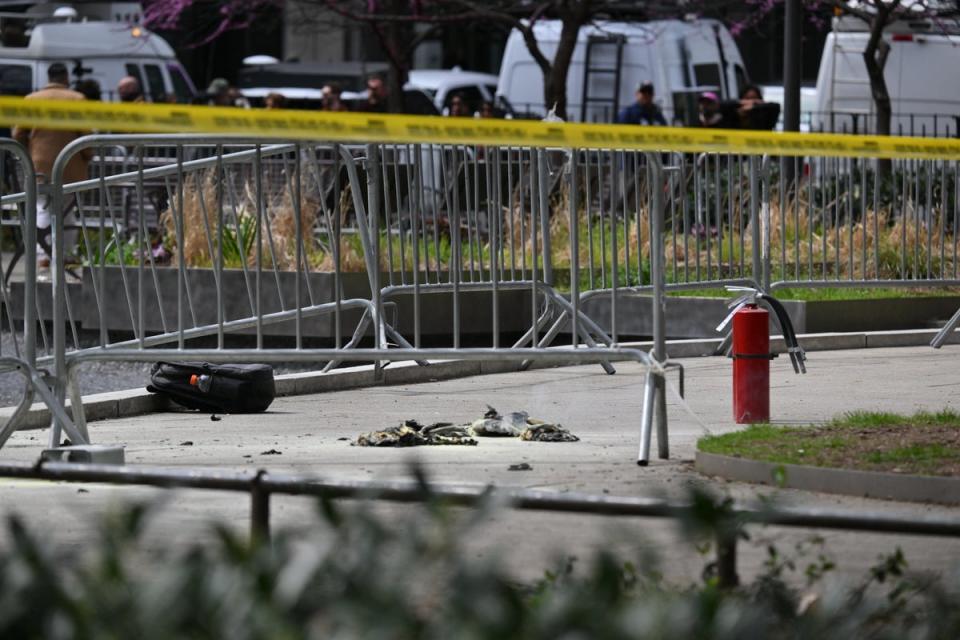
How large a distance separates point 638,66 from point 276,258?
1662cm

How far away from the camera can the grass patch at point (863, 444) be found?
654 cm

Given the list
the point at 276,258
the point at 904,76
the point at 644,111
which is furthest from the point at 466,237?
the point at 904,76

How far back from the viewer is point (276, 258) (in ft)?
33.8

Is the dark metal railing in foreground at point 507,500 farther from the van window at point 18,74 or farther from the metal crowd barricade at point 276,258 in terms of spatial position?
the van window at point 18,74

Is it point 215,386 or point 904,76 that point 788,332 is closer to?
point 215,386

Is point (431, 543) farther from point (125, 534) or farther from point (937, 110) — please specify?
point (937, 110)

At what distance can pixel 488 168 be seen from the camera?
32.7 ft

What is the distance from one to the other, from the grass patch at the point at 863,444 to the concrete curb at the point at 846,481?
65mm

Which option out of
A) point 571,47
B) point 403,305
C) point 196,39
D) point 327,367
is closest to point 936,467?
point 327,367

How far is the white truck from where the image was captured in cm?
2559

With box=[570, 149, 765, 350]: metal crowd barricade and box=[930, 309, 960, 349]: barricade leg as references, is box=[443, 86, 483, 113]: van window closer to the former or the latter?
box=[570, 149, 765, 350]: metal crowd barricade

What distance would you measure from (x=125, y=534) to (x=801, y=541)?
2.07 m

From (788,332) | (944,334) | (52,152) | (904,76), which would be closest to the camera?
(788,332)

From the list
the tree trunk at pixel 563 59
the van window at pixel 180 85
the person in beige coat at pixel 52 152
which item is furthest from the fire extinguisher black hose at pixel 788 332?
the van window at pixel 180 85
